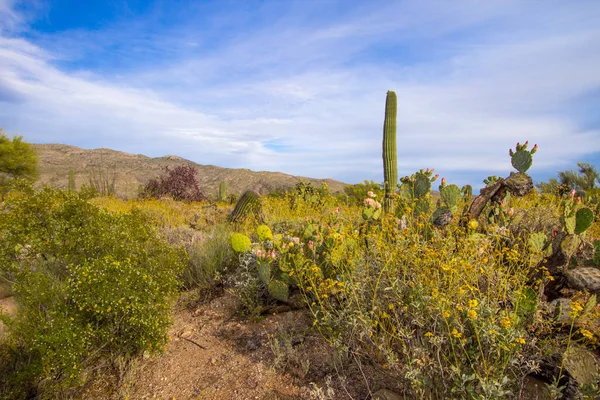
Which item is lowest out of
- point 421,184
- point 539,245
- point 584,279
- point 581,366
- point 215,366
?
point 215,366

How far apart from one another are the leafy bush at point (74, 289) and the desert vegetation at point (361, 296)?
0.01m

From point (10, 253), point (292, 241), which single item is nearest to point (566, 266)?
point (292, 241)

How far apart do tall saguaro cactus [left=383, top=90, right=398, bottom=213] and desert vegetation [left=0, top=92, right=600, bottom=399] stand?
15.9 feet

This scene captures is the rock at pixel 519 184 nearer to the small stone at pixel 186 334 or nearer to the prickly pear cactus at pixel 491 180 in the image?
the prickly pear cactus at pixel 491 180

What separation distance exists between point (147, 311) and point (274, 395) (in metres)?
1.21

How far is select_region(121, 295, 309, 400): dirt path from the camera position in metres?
3.15

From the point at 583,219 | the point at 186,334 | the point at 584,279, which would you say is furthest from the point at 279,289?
the point at 583,219

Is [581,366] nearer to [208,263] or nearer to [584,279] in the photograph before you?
[584,279]

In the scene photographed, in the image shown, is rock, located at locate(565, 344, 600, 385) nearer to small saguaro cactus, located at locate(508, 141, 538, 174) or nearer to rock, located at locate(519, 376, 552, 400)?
rock, located at locate(519, 376, 552, 400)

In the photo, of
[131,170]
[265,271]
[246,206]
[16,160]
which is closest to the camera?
[265,271]

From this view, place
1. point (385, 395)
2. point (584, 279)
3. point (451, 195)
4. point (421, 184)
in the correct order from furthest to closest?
point (421, 184) → point (451, 195) → point (584, 279) → point (385, 395)

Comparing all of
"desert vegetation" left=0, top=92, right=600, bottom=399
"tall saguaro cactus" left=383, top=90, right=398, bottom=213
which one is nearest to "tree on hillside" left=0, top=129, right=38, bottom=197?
"tall saguaro cactus" left=383, top=90, right=398, bottom=213

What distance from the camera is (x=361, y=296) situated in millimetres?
3260

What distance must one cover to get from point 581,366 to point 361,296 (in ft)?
4.83
